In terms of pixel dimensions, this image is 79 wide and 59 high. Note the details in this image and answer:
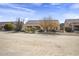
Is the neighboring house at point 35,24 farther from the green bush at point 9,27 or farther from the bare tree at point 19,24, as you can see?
the green bush at point 9,27

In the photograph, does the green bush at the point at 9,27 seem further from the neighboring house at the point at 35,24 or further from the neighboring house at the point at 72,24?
the neighboring house at the point at 72,24

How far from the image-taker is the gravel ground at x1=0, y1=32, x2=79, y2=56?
2.81 metres

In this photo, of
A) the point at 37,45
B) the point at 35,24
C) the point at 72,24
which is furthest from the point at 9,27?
the point at 72,24

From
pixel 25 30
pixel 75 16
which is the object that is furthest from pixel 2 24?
pixel 75 16

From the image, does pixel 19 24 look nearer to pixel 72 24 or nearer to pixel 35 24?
pixel 35 24

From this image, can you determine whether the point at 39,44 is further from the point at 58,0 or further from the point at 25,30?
the point at 58,0

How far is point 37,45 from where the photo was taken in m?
2.84

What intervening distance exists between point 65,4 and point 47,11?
0.90ft

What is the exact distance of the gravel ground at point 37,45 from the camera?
2.81 m

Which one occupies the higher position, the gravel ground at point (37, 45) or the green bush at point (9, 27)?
the green bush at point (9, 27)

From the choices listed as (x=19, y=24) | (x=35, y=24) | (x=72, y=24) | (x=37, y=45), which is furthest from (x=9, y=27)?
(x=72, y=24)

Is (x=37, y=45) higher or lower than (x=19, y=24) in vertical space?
lower

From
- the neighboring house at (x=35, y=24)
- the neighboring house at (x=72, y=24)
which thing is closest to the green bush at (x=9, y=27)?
the neighboring house at (x=35, y=24)

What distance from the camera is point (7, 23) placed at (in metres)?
2.87
